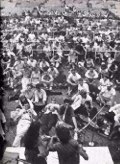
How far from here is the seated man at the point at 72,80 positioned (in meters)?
5.11

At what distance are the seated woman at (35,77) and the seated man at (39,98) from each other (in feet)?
0.25

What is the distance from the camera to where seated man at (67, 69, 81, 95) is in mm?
5113

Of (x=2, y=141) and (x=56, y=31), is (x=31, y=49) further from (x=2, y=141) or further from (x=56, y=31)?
(x=2, y=141)

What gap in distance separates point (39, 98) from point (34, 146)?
86 centimetres

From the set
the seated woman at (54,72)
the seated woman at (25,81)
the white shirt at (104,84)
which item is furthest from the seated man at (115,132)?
the seated woman at (25,81)

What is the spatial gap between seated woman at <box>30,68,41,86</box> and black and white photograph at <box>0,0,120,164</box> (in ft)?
0.06

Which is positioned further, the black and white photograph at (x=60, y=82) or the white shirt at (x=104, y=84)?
the white shirt at (x=104, y=84)

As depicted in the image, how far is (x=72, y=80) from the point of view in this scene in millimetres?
5164

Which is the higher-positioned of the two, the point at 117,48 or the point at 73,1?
the point at 73,1

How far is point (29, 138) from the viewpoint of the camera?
4641 mm

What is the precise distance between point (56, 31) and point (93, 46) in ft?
2.46

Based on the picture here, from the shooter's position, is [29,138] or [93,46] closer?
[29,138]

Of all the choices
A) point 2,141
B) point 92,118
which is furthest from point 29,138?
point 92,118

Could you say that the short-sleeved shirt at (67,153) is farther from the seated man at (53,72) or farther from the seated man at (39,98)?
the seated man at (53,72)
